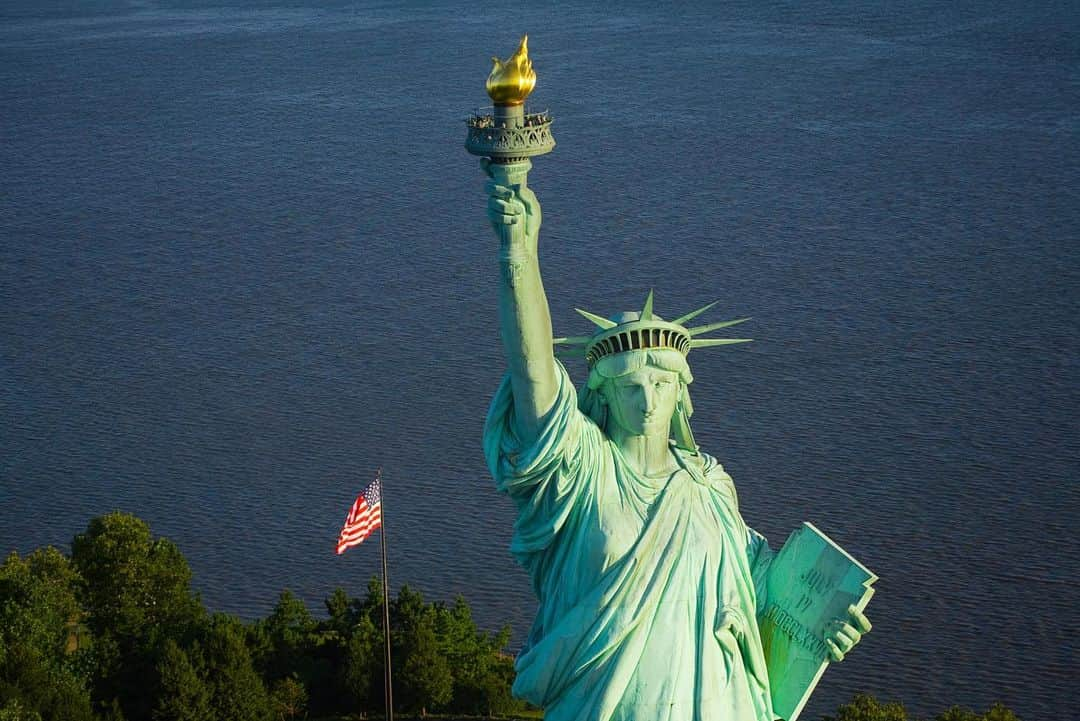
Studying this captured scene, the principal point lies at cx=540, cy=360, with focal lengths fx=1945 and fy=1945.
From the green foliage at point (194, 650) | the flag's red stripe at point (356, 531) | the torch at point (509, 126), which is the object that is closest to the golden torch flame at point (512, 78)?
the torch at point (509, 126)

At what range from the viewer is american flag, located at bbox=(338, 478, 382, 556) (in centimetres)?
2214

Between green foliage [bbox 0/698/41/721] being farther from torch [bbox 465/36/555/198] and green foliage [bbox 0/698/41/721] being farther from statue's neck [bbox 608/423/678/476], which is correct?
torch [bbox 465/36/555/198]

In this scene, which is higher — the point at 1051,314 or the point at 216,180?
the point at 216,180

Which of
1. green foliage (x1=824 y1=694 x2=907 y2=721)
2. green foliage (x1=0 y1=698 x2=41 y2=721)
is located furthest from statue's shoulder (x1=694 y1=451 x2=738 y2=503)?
green foliage (x1=0 y1=698 x2=41 y2=721)

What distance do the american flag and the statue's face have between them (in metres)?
12.9

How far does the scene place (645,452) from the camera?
373 inches

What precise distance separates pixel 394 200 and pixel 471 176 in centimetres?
252

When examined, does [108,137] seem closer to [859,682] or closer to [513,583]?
[513,583]

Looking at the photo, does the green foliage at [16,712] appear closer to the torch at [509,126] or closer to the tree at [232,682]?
the tree at [232,682]

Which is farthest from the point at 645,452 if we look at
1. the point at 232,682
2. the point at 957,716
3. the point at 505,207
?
the point at 232,682

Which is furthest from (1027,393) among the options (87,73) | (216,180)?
(87,73)

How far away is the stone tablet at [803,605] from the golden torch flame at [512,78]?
2.56m

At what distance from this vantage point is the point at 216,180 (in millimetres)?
45531

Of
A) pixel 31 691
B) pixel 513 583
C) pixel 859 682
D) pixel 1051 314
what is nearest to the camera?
pixel 31 691
